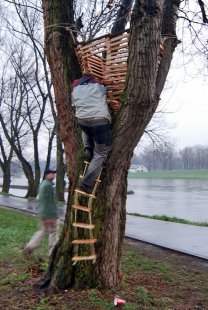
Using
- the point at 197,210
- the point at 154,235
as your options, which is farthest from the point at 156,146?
the point at 154,235

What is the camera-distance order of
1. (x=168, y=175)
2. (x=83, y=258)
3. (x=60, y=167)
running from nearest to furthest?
1. (x=83, y=258)
2. (x=60, y=167)
3. (x=168, y=175)

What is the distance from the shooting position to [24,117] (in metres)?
30.5

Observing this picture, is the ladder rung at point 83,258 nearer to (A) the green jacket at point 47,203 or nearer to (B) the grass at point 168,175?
(A) the green jacket at point 47,203

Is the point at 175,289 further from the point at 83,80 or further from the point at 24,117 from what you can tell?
the point at 24,117

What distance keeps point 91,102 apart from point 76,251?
187 centimetres

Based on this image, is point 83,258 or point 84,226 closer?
point 84,226

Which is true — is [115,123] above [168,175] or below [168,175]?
above

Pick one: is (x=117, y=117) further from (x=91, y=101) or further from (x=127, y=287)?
(x=127, y=287)

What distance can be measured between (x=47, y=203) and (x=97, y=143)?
337cm

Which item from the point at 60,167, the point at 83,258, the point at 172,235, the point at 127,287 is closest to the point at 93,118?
the point at 83,258

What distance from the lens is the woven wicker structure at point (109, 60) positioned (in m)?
5.18

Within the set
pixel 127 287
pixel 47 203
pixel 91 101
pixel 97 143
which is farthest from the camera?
pixel 47 203

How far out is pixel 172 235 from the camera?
11.9 metres

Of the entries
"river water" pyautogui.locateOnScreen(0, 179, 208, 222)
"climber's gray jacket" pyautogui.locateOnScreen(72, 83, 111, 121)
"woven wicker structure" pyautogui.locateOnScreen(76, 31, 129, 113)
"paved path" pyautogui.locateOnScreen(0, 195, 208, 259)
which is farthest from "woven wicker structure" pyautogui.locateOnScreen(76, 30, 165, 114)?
"river water" pyautogui.locateOnScreen(0, 179, 208, 222)
